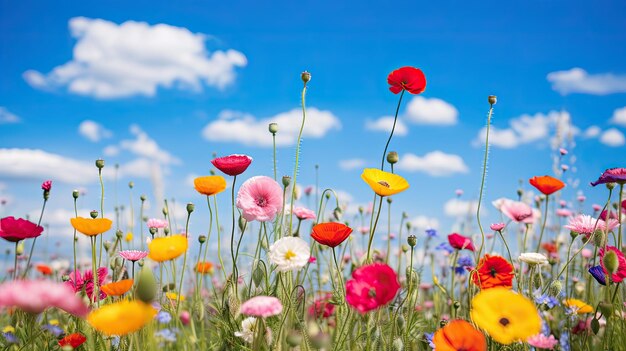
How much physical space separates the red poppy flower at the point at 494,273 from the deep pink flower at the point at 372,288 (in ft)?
2.46

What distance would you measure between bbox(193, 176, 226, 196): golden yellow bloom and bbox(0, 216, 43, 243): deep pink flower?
57 centimetres

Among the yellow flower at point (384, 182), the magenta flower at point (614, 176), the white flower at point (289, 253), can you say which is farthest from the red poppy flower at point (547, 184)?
the white flower at point (289, 253)

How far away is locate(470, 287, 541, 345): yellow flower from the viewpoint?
1.24 metres

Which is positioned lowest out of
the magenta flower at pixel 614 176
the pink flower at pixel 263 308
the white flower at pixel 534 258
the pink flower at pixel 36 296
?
the pink flower at pixel 263 308

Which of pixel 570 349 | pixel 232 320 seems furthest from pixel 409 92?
pixel 570 349

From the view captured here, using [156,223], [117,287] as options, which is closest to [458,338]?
[117,287]

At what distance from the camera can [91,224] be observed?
5.23ft

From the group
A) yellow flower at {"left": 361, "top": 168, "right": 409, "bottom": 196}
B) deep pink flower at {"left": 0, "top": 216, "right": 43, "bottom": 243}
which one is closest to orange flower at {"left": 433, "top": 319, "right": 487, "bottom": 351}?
yellow flower at {"left": 361, "top": 168, "right": 409, "bottom": 196}

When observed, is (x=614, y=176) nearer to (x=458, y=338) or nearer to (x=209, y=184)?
(x=458, y=338)

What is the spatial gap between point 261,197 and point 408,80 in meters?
0.62

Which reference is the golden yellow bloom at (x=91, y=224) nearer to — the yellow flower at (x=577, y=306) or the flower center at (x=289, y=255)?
the flower center at (x=289, y=255)

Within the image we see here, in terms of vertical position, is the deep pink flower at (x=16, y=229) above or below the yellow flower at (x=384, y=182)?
below

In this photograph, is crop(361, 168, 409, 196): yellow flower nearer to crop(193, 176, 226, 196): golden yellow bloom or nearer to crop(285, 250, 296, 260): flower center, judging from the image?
crop(285, 250, 296, 260): flower center

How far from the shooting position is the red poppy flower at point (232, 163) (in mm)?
1701
